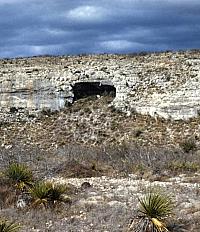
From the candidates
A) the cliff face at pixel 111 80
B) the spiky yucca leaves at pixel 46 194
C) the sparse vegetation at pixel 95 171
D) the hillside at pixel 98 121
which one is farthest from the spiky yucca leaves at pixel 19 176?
the cliff face at pixel 111 80

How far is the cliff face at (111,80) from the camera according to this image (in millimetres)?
35156

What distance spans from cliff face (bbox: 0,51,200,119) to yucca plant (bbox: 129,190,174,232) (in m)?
22.0

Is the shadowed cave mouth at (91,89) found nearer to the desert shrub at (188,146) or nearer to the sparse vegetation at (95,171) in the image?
the sparse vegetation at (95,171)

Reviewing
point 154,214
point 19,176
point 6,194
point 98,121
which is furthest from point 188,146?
point 154,214

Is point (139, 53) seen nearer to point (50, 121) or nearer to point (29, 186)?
point (50, 121)

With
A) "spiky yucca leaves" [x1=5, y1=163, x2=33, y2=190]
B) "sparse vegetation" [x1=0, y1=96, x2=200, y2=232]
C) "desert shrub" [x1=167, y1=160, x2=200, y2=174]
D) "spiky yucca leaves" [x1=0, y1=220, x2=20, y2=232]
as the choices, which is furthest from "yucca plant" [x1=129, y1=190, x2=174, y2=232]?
"desert shrub" [x1=167, y1=160, x2=200, y2=174]

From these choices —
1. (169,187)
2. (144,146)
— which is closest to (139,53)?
(144,146)

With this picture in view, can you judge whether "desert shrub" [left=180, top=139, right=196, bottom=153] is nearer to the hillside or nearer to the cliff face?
the hillside

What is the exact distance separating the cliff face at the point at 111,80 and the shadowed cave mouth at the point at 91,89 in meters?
0.22

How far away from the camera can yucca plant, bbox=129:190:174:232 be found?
1184cm

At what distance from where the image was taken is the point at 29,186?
16125 mm

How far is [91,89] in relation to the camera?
3853 cm

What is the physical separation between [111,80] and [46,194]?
22.8 m

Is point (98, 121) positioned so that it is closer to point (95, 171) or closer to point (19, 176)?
point (95, 171)
